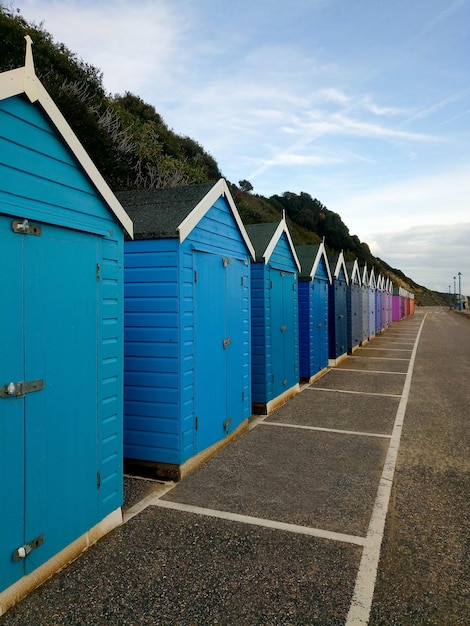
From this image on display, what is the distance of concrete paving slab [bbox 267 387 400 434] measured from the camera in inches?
281

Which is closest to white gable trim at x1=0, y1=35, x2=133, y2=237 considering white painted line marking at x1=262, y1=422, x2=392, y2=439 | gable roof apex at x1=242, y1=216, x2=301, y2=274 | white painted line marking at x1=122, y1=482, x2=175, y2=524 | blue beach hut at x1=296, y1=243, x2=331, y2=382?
white painted line marking at x1=122, y1=482, x2=175, y2=524

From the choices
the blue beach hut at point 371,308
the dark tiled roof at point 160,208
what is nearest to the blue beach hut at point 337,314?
the blue beach hut at point 371,308

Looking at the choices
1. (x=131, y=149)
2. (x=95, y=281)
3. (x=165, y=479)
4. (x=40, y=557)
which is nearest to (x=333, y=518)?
(x=165, y=479)

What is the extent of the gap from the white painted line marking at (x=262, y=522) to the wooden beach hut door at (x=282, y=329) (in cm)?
432

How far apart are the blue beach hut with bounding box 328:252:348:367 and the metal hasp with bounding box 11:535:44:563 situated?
11.7 metres

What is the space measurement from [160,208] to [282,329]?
13.9ft

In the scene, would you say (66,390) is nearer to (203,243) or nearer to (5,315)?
(5,315)

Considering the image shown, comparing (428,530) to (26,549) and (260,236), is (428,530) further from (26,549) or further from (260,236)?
(260,236)

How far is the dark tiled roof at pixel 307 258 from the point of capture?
36.5 feet

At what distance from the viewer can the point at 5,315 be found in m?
2.76

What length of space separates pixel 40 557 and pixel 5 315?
1.68 meters

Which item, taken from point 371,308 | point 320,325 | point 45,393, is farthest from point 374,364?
point 45,393

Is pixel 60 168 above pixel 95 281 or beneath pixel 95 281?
above

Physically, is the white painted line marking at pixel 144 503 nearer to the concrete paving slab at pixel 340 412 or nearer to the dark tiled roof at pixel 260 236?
the concrete paving slab at pixel 340 412
